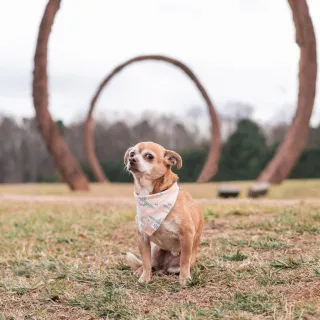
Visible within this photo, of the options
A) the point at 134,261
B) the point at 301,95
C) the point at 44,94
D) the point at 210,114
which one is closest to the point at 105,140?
the point at 210,114

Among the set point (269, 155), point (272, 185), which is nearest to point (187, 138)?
point (269, 155)

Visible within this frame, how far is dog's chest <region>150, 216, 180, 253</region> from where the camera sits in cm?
411

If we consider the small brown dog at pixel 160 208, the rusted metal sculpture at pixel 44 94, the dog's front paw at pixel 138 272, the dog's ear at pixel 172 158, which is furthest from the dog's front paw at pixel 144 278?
the rusted metal sculpture at pixel 44 94

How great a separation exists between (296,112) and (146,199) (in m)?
9.91

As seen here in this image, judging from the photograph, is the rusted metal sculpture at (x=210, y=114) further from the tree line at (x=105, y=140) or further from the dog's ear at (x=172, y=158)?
the dog's ear at (x=172, y=158)

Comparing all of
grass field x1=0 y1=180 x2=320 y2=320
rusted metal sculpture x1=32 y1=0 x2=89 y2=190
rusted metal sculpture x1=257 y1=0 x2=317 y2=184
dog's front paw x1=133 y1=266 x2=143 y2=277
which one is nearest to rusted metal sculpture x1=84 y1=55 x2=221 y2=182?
rusted metal sculpture x1=32 y1=0 x2=89 y2=190

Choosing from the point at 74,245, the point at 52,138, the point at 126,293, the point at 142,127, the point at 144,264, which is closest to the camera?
the point at 126,293

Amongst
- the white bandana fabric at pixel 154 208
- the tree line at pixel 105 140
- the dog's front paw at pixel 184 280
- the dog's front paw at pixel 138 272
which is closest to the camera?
the white bandana fabric at pixel 154 208

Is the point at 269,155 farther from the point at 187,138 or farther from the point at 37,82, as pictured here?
the point at 37,82

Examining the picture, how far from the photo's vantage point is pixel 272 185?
13.4m

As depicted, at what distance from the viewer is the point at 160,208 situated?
4.10m

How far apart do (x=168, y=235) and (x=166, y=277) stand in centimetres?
48

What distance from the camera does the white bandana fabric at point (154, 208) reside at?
407 centimetres

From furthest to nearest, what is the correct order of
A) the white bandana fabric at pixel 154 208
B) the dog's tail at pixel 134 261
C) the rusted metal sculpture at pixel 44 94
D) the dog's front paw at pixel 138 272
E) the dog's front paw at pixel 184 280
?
the rusted metal sculpture at pixel 44 94 → the dog's tail at pixel 134 261 → the dog's front paw at pixel 138 272 → the dog's front paw at pixel 184 280 → the white bandana fabric at pixel 154 208
